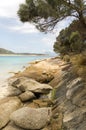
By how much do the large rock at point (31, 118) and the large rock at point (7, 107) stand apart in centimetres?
32

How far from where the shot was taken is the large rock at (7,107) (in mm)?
7536

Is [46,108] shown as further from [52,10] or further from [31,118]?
[52,10]

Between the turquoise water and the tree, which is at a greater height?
the tree

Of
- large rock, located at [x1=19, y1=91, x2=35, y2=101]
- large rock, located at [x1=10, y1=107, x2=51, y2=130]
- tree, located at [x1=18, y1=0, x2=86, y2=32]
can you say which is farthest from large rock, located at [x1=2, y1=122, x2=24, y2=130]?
tree, located at [x1=18, y1=0, x2=86, y2=32]

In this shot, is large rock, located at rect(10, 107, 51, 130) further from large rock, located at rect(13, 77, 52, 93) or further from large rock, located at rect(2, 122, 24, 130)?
large rock, located at rect(13, 77, 52, 93)

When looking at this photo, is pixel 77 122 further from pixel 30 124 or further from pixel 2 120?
pixel 2 120

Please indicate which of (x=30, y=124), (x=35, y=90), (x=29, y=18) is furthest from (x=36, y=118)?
(x=29, y=18)

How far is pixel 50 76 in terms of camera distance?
11789 millimetres

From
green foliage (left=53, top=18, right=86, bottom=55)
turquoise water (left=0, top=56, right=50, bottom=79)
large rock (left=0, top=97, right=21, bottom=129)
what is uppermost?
green foliage (left=53, top=18, right=86, bottom=55)

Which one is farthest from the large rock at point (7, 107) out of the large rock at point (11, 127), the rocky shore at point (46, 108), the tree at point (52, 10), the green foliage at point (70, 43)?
the green foliage at point (70, 43)

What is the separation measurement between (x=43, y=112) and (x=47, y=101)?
1276mm

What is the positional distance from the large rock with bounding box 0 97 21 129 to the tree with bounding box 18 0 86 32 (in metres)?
3.16

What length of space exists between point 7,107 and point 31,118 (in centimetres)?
160

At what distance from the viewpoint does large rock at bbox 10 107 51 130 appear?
6.90m
